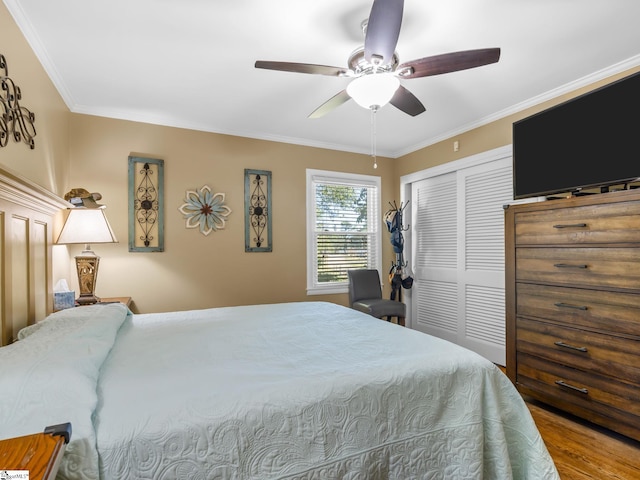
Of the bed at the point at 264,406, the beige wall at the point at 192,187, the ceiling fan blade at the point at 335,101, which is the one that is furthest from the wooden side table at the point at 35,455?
the beige wall at the point at 192,187

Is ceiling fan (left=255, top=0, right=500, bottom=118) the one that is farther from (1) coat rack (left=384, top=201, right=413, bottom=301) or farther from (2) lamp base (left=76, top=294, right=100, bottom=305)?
(1) coat rack (left=384, top=201, right=413, bottom=301)

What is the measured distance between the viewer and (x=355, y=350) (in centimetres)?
162

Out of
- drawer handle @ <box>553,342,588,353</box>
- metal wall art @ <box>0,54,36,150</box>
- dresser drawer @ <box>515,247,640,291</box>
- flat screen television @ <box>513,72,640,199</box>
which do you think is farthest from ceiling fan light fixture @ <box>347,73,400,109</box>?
drawer handle @ <box>553,342,588,353</box>

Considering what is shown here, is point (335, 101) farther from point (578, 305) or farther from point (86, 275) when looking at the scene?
point (86, 275)

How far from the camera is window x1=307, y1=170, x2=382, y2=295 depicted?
4.26 metres

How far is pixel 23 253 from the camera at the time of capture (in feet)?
5.89

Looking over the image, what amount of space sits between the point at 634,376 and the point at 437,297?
2.27 metres

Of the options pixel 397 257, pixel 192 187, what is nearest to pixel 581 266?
pixel 397 257

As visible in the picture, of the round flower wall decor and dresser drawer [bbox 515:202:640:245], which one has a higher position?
the round flower wall decor

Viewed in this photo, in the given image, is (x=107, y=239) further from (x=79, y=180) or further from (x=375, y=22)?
(x=375, y=22)

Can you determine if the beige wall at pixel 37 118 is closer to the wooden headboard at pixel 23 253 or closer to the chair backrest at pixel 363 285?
the wooden headboard at pixel 23 253

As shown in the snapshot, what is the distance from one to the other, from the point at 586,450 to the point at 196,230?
355cm

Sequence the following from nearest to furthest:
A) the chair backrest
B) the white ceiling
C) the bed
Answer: the bed
the white ceiling
the chair backrest

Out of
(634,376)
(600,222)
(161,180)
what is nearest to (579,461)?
(634,376)
